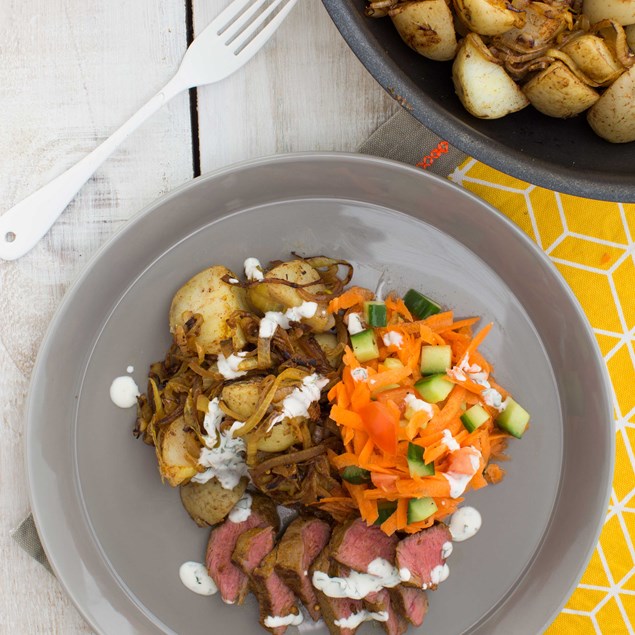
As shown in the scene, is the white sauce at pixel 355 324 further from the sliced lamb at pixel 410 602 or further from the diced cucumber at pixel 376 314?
the sliced lamb at pixel 410 602

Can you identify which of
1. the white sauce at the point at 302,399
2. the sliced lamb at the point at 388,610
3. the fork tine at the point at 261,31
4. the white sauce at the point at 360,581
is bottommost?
the sliced lamb at the point at 388,610

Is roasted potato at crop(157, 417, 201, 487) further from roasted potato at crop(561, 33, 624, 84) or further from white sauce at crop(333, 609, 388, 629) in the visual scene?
roasted potato at crop(561, 33, 624, 84)

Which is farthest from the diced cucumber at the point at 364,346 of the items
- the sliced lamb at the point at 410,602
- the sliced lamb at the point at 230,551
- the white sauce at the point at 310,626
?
the white sauce at the point at 310,626

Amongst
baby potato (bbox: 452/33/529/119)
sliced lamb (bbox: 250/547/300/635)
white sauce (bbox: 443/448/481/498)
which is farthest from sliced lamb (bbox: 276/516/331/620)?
baby potato (bbox: 452/33/529/119)

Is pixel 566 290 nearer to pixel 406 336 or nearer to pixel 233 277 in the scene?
pixel 406 336

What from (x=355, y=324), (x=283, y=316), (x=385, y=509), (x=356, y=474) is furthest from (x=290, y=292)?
(x=385, y=509)

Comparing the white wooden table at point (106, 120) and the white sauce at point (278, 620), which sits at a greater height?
the white wooden table at point (106, 120)
